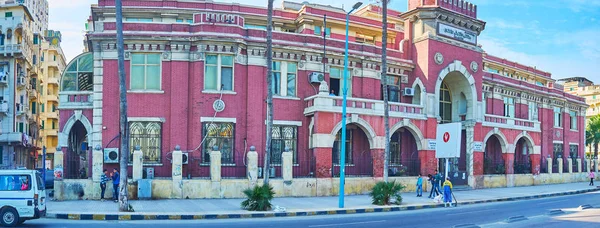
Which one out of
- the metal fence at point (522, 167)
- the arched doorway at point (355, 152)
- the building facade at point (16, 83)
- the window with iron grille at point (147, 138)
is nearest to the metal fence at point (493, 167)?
the metal fence at point (522, 167)

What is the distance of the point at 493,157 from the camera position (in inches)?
1629

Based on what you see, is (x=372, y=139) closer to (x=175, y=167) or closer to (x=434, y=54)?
(x=434, y=54)

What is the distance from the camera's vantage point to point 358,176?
30.0m

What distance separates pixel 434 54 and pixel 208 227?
21586mm

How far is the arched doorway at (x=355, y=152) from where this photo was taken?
3136cm

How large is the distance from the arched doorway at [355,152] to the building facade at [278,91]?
66 millimetres

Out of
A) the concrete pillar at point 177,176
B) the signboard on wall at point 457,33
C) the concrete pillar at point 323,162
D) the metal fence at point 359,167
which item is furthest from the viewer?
the signboard on wall at point 457,33

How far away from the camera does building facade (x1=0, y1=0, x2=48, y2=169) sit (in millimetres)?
48500

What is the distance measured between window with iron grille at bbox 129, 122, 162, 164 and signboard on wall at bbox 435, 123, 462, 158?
44.7 ft

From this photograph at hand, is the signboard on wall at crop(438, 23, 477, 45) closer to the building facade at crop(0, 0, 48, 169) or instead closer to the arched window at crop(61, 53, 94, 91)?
the arched window at crop(61, 53, 94, 91)

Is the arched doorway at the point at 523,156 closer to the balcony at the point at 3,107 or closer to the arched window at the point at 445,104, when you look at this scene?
the arched window at the point at 445,104

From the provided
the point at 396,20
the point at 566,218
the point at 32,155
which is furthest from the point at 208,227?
the point at 32,155

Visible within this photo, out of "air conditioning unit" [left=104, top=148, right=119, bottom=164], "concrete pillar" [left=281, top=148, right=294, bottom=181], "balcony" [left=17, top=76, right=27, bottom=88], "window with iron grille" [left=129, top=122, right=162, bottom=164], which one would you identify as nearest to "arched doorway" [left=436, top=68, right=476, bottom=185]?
"concrete pillar" [left=281, top=148, right=294, bottom=181]

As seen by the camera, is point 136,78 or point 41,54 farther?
point 41,54
